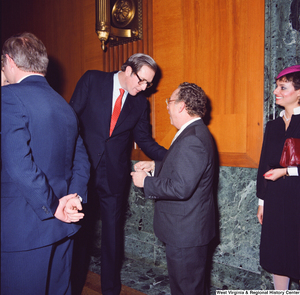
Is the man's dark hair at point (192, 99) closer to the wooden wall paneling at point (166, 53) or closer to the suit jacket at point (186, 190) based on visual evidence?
the suit jacket at point (186, 190)

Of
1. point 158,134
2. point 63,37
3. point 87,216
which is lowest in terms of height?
point 87,216

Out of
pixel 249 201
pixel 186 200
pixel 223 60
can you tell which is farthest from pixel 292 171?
pixel 223 60

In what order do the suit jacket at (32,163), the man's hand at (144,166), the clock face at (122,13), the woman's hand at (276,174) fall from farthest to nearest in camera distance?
the clock face at (122,13)
the man's hand at (144,166)
the woman's hand at (276,174)
the suit jacket at (32,163)

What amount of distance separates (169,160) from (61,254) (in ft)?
2.82

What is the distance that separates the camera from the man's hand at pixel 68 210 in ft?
4.49

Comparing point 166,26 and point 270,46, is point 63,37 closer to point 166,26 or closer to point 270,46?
point 166,26

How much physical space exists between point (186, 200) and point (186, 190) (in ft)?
0.43

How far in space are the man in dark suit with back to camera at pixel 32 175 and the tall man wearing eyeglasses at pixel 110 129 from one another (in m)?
0.89

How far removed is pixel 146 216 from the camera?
121 inches

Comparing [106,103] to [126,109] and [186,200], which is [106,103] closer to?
[126,109]

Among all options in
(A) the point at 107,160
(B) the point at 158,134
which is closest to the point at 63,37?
(B) the point at 158,134

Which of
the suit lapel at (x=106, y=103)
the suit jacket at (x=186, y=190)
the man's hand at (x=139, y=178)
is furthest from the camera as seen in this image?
the suit lapel at (x=106, y=103)

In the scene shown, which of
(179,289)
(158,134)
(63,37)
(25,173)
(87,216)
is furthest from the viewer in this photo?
(63,37)

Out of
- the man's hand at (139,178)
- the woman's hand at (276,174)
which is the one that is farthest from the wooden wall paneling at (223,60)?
the man's hand at (139,178)
